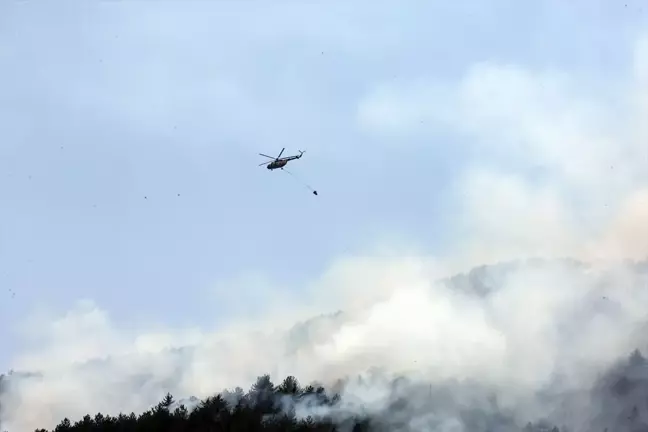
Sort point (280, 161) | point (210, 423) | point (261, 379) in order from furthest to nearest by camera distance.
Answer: point (261, 379) < point (210, 423) < point (280, 161)

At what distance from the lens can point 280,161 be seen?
67875 millimetres

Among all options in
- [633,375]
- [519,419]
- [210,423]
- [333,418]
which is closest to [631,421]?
[633,375]

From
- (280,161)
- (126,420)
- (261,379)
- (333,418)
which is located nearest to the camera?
(280,161)

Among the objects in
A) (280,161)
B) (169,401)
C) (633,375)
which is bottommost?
(633,375)

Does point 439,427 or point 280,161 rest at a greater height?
point 280,161

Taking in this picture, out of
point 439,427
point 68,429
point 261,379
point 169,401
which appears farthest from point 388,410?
point 68,429

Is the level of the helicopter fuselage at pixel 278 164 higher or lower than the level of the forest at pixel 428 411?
higher

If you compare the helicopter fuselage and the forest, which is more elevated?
the helicopter fuselage

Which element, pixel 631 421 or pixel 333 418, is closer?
pixel 333 418

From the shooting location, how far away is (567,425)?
389 feet

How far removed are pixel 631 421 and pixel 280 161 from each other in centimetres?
9665

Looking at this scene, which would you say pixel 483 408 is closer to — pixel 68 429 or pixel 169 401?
pixel 169 401

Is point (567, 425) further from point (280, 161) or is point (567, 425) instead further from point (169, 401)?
point (280, 161)

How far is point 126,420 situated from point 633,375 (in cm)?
9357
